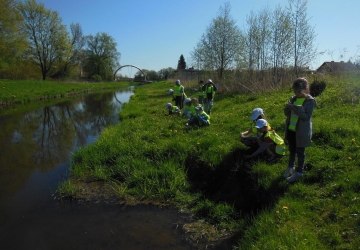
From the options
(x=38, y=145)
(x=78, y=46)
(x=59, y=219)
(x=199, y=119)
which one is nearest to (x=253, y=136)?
(x=199, y=119)

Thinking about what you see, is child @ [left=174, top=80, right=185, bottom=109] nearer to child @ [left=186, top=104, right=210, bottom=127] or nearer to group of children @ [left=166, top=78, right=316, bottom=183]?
child @ [left=186, top=104, right=210, bottom=127]

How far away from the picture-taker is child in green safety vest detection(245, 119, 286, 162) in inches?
307

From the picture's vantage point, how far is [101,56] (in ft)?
298

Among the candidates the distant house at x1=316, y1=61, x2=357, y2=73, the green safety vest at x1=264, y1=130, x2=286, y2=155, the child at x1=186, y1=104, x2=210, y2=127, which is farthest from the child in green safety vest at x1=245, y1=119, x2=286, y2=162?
the distant house at x1=316, y1=61, x2=357, y2=73

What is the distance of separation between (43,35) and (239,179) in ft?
175

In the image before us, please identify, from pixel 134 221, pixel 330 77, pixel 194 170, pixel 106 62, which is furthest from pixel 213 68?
pixel 106 62

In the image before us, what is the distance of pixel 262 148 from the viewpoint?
25.8 feet

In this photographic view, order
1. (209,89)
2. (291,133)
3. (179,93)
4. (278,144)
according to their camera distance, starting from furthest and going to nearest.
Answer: (179,93) → (209,89) → (278,144) → (291,133)

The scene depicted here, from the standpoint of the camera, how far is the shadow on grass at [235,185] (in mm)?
6574

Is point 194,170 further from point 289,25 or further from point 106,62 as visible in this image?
point 106,62

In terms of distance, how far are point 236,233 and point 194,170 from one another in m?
2.79

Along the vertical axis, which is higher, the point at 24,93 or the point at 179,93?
the point at 179,93

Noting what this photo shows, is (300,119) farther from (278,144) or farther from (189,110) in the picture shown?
(189,110)

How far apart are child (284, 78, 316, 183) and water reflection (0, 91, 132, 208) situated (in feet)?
18.2
